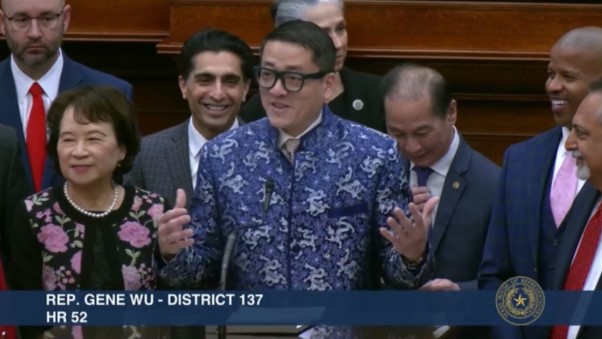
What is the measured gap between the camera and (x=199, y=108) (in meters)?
3.55

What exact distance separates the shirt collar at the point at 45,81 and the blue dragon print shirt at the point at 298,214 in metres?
0.74

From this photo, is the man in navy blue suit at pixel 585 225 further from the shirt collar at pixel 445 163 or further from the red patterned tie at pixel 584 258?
the shirt collar at pixel 445 163

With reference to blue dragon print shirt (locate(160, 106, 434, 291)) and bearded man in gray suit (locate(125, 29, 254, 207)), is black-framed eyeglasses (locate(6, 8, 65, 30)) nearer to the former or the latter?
bearded man in gray suit (locate(125, 29, 254, 207))

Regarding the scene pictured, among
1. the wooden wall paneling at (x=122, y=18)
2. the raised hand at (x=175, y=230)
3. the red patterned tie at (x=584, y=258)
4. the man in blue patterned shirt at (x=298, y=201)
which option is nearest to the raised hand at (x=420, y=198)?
the man in blue patterned shirt at (x=298, y=201)

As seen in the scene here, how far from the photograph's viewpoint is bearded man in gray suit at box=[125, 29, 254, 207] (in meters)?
3.46

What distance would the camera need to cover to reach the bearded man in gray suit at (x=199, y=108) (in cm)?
346

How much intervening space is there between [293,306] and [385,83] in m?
0.70

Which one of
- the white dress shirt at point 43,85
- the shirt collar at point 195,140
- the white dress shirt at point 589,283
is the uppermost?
the white dress shirt at point 43,85

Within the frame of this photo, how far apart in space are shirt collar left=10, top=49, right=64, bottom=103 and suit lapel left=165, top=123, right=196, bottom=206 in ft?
1.11

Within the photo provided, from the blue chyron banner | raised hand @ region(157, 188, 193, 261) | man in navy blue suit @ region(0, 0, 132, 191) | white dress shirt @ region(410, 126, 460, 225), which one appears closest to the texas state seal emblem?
the blue chyron banner

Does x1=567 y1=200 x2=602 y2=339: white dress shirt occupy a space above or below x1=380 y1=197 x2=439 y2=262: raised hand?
below

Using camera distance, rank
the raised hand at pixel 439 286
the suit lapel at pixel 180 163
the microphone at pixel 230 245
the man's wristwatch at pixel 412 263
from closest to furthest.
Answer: the microphone at pixel 230 245 < the man's wristwatch at pixel 412 263 < the raised hand at pixel 439 286 < the suit lapel at pixel 180 163

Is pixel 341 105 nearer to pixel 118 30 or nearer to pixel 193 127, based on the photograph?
pixel 193 127

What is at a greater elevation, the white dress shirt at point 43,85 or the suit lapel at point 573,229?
the white dress shirt at point 43,85
